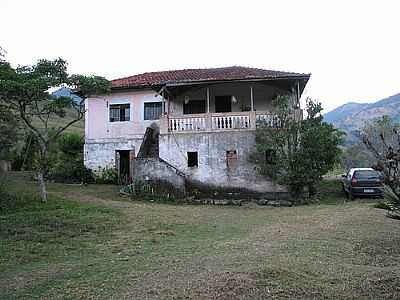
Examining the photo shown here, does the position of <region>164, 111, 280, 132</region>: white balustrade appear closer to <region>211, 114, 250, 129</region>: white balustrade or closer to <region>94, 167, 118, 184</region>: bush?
<region>211, 114, 250, 129</region>: white balustrade

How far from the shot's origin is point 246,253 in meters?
7.17

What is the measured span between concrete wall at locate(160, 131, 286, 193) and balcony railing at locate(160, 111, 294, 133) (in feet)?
0.99

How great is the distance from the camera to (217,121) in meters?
18.2

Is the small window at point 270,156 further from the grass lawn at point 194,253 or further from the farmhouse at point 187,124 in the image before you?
the grass lawn at point 194,253

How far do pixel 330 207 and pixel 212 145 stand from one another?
574cm

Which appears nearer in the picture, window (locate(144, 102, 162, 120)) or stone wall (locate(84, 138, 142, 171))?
window (locate(144, 102, 162, 120))

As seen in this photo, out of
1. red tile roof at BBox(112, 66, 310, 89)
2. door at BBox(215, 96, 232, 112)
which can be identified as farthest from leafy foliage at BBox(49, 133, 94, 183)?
door at BBox(215, 96, 232, 112)

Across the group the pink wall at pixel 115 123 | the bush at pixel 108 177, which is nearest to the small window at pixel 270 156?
the pink wall at pixel 115 123

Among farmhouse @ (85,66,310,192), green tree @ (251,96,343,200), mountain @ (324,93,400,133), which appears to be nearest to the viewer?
green tree @ (251,96,343,200)

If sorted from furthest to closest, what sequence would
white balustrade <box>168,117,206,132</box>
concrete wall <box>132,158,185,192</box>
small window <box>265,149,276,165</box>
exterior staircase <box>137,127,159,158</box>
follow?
exterior staircase <box>137,127,159,158</box>, white balustrade <box>168,117,206,132</box>, concrete wall <box>132,158,185,192</box>, small window <box>265,149,276,165</box>

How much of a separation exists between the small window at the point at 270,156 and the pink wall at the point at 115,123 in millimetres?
8134

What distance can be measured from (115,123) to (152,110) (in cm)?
233

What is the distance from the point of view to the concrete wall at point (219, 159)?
57.7 ft

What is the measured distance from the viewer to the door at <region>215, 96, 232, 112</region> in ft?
74.2
